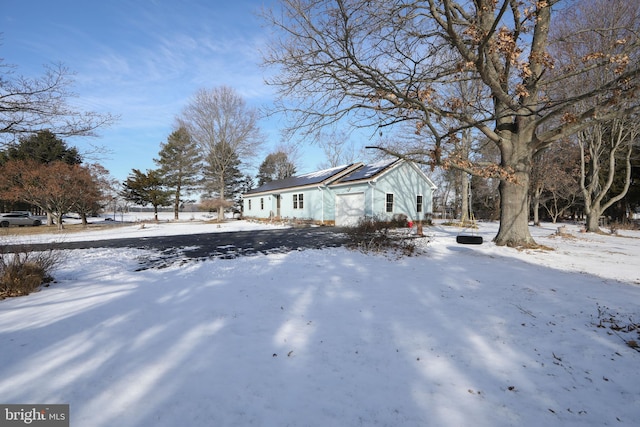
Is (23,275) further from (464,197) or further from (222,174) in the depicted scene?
(222,174)

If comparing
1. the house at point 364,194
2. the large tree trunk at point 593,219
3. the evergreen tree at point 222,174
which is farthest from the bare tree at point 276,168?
the large tree trunk at point 593,219

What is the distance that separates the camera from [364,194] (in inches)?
717

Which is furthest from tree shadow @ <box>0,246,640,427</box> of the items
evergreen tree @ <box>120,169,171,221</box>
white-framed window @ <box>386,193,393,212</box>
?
evergreen tree @ <box>120,169,171,221</box>

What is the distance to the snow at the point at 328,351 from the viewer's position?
2.06 metres

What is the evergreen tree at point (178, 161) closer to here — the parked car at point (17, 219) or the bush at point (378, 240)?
the parked car at point (17, 219)

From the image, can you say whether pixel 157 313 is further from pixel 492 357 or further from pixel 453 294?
pixel 453 294

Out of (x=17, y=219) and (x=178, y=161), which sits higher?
(x=178, y=161)

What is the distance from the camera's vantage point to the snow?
6.77 feet

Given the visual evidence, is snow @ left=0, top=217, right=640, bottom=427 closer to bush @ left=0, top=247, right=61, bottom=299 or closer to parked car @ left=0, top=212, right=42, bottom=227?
bush @ left=0, top=247, right=61, bottom=299

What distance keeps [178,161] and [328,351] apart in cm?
3904

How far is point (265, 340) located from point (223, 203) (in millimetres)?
28840

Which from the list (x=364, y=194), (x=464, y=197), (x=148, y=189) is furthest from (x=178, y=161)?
(x=464, y=197)

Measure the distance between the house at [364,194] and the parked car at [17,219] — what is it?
85.1 ft

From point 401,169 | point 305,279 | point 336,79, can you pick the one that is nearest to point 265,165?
point 401,169
